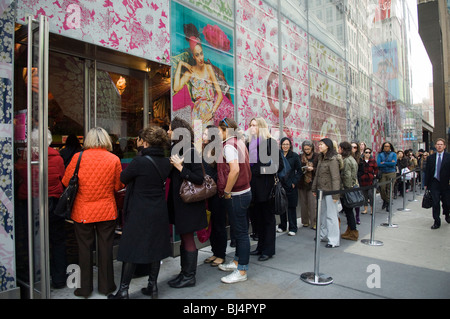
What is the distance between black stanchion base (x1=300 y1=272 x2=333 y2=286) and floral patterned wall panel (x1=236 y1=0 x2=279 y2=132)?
11.2 ft

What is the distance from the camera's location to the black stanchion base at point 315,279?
3.74 meters

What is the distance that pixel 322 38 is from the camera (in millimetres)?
10266

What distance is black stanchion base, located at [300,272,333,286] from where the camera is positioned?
12.3ft

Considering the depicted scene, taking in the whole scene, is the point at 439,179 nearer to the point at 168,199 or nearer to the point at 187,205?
the point at 187,205

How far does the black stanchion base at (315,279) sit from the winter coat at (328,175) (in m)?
1.75

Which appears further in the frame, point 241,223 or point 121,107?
point 121,107

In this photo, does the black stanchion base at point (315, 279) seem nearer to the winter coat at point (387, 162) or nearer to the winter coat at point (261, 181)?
the winter coat at point (261, 181)

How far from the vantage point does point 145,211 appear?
10.3ft

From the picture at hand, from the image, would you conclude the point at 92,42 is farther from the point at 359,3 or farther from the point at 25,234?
the point at 359,3

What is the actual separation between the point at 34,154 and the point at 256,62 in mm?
5117

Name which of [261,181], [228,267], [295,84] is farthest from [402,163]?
[228,267]

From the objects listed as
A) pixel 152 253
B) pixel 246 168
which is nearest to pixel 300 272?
pixel 246 168
